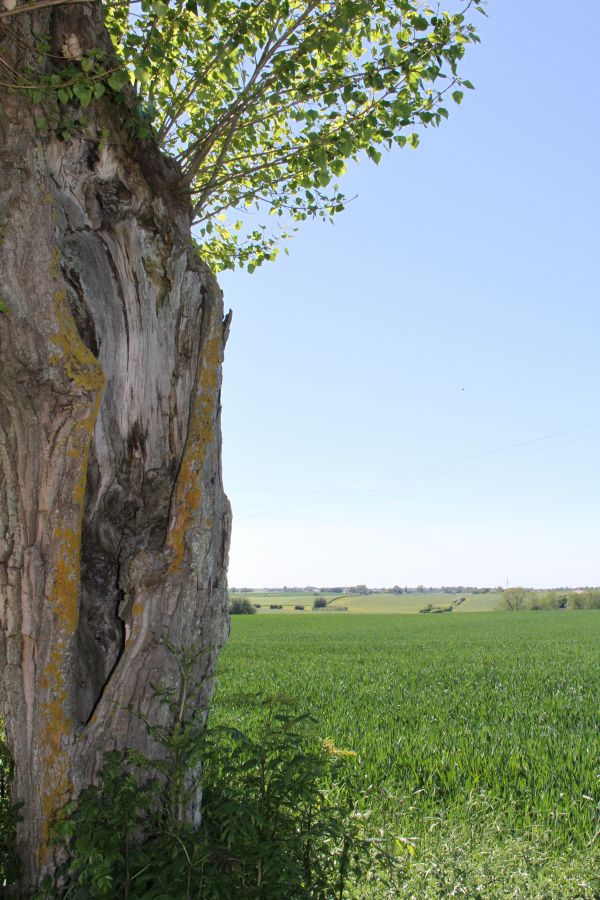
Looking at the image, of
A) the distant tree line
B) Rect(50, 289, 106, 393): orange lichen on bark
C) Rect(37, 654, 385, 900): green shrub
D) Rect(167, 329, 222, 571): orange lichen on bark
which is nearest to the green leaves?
Rect(50, 289, 106, 393): orange lichen on bark

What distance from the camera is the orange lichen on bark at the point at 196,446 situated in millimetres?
3656

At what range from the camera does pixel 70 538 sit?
3311 millimetres

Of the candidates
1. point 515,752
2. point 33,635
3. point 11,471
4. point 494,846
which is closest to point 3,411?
point 11,471

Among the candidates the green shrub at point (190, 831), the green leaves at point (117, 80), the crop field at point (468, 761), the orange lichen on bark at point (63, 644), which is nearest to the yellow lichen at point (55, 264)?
the orange lichen on bark at point (63, 644)

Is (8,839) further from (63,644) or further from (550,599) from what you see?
(550,599)

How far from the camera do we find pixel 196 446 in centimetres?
381

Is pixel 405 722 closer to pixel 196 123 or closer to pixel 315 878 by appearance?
pixel 315 878

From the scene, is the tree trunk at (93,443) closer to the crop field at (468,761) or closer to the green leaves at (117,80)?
the green leaves at (117,80)

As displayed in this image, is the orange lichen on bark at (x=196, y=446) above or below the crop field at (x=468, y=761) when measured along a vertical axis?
above

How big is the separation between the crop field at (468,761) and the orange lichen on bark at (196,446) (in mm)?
941

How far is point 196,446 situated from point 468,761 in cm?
580

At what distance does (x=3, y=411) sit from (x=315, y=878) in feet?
9.79

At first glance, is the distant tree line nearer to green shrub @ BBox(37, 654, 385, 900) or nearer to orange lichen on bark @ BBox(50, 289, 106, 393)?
green shrub @ BBox(37, 654, 385, 900)

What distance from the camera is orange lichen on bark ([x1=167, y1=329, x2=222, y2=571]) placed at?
12.0 feet
